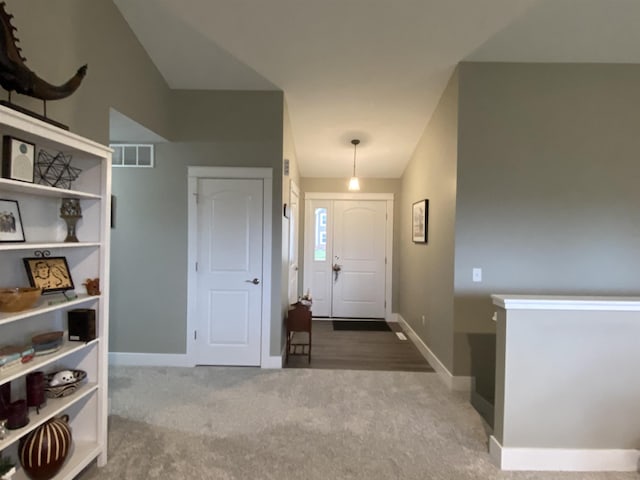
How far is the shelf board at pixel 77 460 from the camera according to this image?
1748 millimetres

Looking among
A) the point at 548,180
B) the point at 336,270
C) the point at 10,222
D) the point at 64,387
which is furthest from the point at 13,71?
the point at 336,270

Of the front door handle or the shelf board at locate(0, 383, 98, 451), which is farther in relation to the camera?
the front door handle

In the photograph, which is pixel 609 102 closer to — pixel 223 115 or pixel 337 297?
pixel 223 115

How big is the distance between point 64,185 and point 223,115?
73.5 inches

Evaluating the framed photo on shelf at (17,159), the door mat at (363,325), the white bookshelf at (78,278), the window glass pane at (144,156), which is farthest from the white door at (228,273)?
the door mat at (363,325)

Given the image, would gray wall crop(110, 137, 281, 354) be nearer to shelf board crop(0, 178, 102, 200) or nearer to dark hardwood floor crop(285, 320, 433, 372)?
dark hardwood floor crop(285, 320, 433, 372)

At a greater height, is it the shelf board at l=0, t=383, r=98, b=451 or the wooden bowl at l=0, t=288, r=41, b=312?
the wooden bowl at l=0, t=288, r=41, b=312

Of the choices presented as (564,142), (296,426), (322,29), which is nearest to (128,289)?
(296,426)

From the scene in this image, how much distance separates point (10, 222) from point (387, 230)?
4.92m

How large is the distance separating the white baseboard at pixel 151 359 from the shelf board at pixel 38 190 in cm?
211

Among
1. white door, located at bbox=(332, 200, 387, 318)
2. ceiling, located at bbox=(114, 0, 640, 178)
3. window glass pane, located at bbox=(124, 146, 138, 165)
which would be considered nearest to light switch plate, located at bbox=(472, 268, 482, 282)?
ceiling, located at bbox=(114, 0, 640, 178)

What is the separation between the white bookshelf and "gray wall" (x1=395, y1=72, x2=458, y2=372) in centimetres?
269

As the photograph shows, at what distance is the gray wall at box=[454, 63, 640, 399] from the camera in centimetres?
300

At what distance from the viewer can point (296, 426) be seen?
8.09 ft
